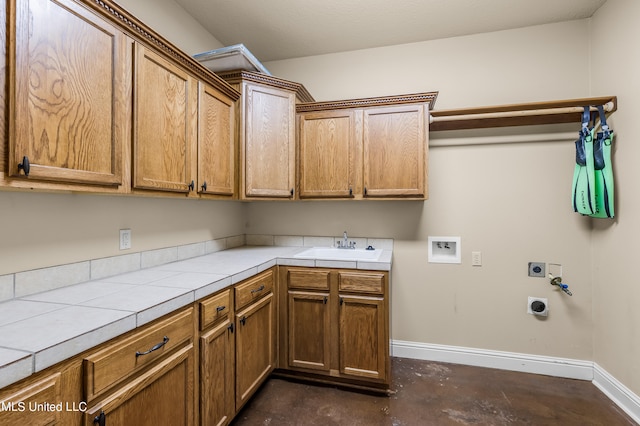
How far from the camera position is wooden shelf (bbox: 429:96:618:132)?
6.79 feet

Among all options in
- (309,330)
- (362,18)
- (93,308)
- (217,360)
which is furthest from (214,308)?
(362,18)

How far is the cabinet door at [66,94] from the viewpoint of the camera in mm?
993

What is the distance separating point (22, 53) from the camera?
993 mm

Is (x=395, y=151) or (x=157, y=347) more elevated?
(x=395, y=151)

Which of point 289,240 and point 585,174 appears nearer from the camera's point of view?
point 585,174

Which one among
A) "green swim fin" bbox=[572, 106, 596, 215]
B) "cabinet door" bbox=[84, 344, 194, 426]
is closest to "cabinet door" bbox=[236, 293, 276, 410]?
"cabinet door" bbox=[84, 344, 194, 426]

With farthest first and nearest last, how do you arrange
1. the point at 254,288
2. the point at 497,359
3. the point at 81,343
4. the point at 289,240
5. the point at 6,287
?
the point at 289,240 → the point at 497,359 → the point at 254,288 → the point at 6,287 → the point at 81,343

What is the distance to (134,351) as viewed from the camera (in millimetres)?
1064

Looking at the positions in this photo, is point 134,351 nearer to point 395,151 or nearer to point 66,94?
point 66,94

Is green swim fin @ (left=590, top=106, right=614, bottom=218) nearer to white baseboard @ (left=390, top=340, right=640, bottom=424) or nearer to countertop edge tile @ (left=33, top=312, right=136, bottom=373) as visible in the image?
white baseboard @ (left=390, top=340, right=640, bottom=424)

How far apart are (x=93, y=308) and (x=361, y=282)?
4.80 feet

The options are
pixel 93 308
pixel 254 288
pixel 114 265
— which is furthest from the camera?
pixel 254 288

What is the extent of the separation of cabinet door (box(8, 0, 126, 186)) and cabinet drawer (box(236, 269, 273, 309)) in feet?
2.78

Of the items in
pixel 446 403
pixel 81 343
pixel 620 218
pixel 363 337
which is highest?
pixel 620 218
